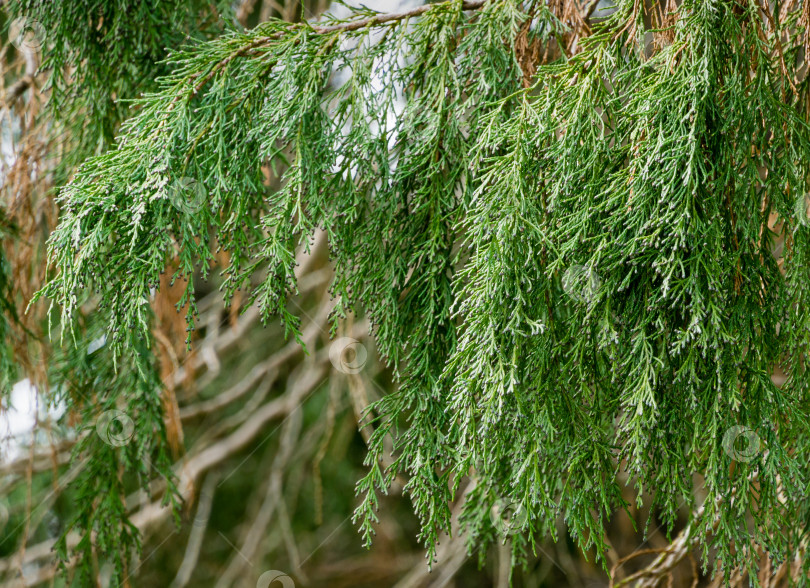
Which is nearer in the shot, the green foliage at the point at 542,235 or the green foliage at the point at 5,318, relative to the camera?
the green foliage at the point at 542,235

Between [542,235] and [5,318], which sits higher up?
[542,235]

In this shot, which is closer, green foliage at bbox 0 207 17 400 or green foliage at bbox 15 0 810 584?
green foliage at bbox 15 0 810 584

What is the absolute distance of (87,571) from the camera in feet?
5.80

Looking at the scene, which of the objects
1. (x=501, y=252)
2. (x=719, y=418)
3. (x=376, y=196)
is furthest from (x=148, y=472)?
(x=719, y=418)

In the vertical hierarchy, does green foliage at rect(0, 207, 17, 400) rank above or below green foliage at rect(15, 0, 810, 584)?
below

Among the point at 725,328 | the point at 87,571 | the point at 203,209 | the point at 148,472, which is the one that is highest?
the point at 203,209

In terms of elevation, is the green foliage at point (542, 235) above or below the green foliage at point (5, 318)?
above

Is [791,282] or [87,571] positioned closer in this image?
[791,282]

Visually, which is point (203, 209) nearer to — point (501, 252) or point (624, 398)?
point (501, 252)

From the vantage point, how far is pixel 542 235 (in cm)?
102

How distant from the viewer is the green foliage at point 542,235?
103 cm

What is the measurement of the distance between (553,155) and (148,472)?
4.12ft

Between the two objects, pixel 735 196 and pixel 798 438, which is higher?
pixel 735 196

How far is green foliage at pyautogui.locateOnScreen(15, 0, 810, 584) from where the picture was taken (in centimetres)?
103
